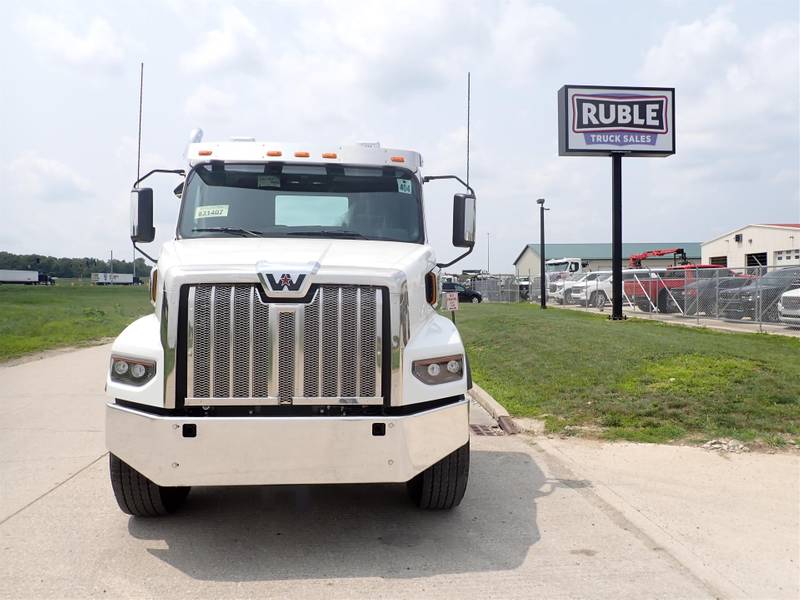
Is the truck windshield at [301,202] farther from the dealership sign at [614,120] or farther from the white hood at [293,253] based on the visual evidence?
the dealership sign at [614,120]

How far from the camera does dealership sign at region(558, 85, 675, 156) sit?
22.5 metres

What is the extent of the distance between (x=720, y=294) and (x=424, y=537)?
710 inches

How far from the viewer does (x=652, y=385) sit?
9.15m

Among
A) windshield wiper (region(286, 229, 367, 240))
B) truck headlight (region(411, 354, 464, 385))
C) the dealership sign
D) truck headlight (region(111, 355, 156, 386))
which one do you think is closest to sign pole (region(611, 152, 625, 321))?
the dealership sign

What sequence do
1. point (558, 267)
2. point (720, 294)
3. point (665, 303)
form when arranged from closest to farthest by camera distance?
point (720, 294) < point (665, 303) < point (558, 267)

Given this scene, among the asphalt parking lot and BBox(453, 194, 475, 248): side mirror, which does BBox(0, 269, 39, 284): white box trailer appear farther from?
BBox(453, 194, 475, 248): side mirror

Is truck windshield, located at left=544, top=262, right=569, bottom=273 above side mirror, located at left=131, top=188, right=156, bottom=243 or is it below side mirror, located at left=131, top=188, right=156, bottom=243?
above

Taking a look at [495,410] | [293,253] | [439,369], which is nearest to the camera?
[439,369]

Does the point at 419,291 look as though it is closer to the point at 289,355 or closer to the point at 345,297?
the point at 345,297

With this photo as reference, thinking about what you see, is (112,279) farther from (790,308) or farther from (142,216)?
(142,216)

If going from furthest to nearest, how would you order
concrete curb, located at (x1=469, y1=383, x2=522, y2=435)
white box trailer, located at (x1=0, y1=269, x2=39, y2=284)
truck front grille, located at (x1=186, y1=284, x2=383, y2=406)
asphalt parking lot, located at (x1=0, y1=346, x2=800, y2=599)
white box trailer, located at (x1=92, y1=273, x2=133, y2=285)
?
white box trailer, located at (x1=92, y1=273, x2=133, y2=285), white box trailer, located at (x1=0, y1=269, x2=39, y2=284), concrete curb, located at (x1=469, y1=383, x2=522, y2=435), truck front grille, located at (x1=186, y1=284, x2=383, y2=406), asphalt parking lot, located at (x1=0, y1=346, x2=800, y2=599)

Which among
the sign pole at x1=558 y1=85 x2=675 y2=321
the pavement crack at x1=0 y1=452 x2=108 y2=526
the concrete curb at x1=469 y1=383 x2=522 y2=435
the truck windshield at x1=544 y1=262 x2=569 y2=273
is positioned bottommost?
the pavement crack at x1=0 y1=452 x2=108 y2=526

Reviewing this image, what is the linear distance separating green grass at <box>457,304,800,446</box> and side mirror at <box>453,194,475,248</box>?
9.09 ft

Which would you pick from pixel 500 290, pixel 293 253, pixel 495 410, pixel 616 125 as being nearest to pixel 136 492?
pixel 293 253
